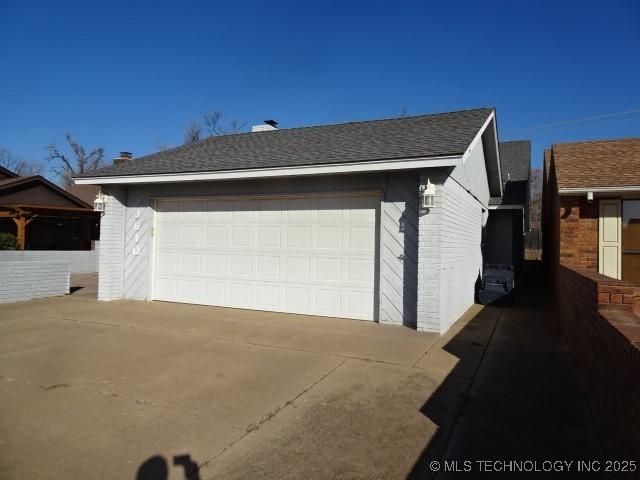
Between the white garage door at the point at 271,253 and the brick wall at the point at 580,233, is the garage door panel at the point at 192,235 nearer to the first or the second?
the white garage door at the point at 271,253

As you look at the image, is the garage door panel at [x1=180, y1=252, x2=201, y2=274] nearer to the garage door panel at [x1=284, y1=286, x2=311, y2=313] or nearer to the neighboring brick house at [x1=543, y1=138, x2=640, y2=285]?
the garage door panel at [x1=284, y1=286, x2=311, y2=313]

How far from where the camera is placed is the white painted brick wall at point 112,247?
10383 mm

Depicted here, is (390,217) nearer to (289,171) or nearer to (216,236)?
(289,171)

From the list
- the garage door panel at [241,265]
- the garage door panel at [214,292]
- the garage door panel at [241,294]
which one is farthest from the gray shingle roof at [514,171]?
the garage door panel at [214,292]

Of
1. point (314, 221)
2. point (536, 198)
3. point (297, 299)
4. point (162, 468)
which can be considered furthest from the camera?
point (536, 198)

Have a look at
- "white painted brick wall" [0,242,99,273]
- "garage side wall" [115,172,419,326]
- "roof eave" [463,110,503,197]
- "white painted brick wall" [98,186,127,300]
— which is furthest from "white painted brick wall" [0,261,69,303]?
"roof eave" [463,110,503,197]

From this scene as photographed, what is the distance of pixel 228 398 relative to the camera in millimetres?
4426

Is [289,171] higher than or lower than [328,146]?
lower

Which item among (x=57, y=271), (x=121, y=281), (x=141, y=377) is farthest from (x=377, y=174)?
(x=57, y=271)

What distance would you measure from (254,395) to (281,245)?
15.4 ft

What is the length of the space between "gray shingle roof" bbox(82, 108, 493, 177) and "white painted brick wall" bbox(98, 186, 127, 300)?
0.65 metres

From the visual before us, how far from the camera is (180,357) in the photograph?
19.1 feet

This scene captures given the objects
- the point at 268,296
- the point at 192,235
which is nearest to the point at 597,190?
the point at 268,296

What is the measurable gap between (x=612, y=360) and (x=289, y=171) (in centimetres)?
597
